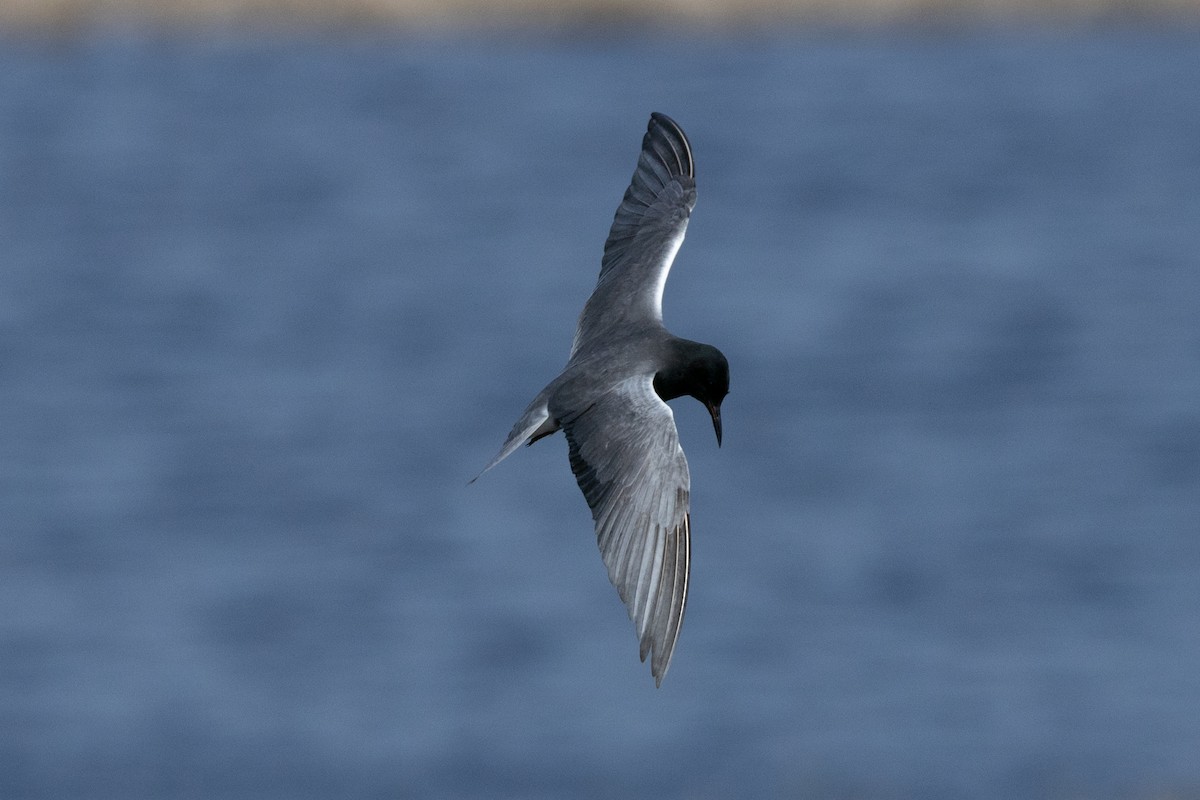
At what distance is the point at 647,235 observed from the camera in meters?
6.49

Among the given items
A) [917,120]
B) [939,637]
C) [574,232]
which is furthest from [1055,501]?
[917,120]

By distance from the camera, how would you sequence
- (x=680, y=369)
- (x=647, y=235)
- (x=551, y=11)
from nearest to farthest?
(x=680, y=369) → (x=647, y=235) → (x=551, y=11)

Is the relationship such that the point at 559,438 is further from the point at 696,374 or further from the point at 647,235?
the point at 696,374

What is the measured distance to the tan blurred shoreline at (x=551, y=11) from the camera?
96.9ft

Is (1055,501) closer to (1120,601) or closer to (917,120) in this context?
(1120,601)

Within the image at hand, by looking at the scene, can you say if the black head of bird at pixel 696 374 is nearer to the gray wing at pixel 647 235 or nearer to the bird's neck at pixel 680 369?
the bird's neck at pixel 680 369

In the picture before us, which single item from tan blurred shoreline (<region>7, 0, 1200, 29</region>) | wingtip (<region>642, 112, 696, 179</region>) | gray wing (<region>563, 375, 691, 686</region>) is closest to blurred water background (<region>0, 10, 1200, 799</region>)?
tan blurred shoreline (<region>7, 0, 1200, 29</region>)

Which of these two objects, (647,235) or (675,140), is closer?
(647,235)

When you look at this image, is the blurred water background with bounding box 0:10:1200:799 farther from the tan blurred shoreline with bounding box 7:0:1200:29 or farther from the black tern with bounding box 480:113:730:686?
the black tern with bounding box 480:113:730:686

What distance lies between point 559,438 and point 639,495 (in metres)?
21.1

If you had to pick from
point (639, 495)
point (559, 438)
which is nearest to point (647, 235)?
point (639, 495)

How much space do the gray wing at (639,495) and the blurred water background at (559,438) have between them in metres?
8.57

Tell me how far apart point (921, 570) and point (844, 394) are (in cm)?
517

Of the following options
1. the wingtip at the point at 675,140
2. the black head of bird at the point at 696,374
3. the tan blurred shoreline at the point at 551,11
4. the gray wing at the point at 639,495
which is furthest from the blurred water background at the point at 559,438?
the gray wing at the point at 639,495
